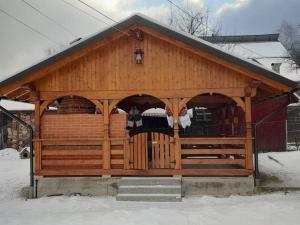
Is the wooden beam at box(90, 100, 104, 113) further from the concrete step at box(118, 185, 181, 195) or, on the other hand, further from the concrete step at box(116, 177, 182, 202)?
the concrete step at box(118, 185, 181, 195)

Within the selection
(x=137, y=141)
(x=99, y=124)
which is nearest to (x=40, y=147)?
(x=99, y=124)

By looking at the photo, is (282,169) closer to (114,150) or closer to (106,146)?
(114,150)

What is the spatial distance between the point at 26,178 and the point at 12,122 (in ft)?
43.6

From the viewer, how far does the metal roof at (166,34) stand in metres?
10.6

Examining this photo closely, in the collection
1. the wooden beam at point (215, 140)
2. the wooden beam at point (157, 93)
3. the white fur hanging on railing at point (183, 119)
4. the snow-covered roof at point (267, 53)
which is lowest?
the wooden beam at point (215, 140)

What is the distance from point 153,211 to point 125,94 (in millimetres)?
3575

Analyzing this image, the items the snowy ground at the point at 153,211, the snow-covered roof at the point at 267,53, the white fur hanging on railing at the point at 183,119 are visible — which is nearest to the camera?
the snowy ground at the point at 153,211

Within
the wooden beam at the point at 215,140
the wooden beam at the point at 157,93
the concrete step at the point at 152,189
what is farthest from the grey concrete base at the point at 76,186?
the wooden beam at the point at 215,140

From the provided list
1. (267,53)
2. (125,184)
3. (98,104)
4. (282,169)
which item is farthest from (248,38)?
(125,184)

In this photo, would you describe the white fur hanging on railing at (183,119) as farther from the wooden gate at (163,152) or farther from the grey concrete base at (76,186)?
the grey concrete base at (76,186)

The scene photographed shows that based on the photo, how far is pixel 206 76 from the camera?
36.9 feet

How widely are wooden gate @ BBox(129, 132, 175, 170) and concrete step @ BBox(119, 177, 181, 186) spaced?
1.11 ft

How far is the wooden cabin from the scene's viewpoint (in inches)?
438

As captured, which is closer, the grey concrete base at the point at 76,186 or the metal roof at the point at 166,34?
the metal roof at the point at 166,34
